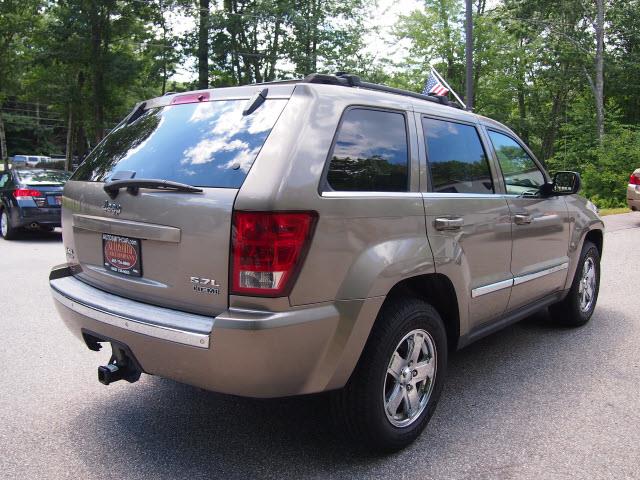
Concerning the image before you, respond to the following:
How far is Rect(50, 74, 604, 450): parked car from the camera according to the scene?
7.64 ft

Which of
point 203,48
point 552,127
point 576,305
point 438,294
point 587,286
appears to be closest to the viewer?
point 438,294

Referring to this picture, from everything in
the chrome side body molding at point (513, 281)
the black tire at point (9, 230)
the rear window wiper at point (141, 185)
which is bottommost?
the black tire at point (9, 230)

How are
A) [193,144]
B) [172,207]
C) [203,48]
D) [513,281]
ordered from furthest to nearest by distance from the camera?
[203,48]
[513,281]
[193,144]
[172,207]

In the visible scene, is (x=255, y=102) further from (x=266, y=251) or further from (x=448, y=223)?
(x=448, y=223)

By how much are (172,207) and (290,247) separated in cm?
62

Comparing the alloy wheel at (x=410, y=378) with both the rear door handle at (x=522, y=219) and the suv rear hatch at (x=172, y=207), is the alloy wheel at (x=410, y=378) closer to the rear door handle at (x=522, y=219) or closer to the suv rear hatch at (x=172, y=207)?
the suv rear hatch at (x=172, y=207)

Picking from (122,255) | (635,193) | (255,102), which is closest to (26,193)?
(122,255)

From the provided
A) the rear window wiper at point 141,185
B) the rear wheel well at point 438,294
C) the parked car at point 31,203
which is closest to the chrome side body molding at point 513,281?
the rear wheel well at point 438,294

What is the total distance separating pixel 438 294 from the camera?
317 cm

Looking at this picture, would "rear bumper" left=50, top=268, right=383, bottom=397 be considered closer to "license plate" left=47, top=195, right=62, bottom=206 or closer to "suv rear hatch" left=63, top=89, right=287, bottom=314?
"suv rear hatch" left=63, top=89, right=287, bottom=314

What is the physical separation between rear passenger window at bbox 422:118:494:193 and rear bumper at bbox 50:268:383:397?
103cm

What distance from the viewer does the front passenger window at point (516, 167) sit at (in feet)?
12.9

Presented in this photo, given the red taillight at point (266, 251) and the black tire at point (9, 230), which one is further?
the black tire at point (9, 230)

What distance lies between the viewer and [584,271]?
5027 mm
